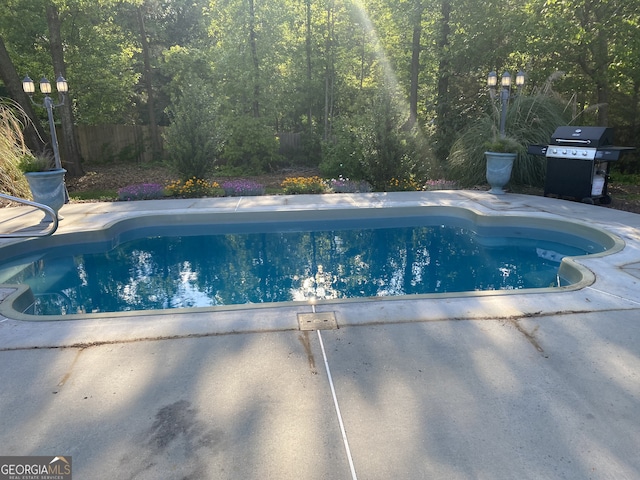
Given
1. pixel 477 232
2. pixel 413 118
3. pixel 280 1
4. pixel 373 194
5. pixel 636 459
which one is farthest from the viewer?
pixel 280 1

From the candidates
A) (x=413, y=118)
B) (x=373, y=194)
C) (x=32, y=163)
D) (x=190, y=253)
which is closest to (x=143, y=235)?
(x=190, y=253)

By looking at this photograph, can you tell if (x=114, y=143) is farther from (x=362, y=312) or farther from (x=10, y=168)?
(x=362, y=312)

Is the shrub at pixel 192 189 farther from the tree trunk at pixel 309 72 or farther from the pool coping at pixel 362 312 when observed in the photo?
the tree trunk at pixel 309 72

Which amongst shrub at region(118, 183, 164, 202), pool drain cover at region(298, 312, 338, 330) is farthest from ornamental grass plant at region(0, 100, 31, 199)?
pool drain cover at region(298, 312, 338, 330)

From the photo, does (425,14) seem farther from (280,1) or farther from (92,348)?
(92,348)

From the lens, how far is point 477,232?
7.71 m

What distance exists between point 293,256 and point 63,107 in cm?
1069

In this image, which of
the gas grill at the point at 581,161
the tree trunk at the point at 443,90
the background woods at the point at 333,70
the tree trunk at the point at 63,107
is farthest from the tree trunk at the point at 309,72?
the gas grill at the point at 581,161

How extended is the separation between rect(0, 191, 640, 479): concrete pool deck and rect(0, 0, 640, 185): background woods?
23.7 feet

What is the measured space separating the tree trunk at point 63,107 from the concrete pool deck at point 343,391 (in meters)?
12.3

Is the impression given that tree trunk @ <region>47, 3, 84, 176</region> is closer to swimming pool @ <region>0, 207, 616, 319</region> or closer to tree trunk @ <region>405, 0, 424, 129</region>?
swimming pool @ <region>0, 207, 616, 319</region>

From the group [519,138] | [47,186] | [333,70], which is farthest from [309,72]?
[47,186]

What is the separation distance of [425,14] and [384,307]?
47.5 ft

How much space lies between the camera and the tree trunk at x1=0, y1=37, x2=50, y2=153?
479 inches
